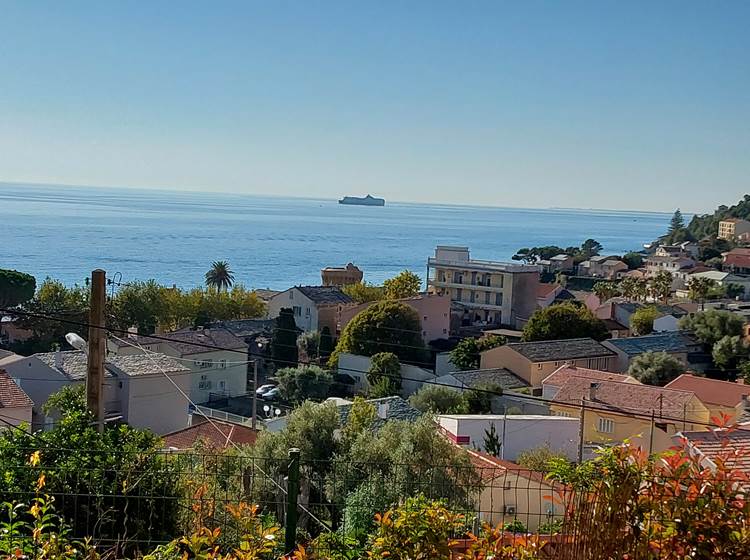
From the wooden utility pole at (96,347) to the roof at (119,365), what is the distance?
10.8 metres

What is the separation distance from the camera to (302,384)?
26578 mm

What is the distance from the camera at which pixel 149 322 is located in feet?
123

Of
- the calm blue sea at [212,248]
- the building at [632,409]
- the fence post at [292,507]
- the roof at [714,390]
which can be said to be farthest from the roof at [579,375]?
the calm blue sea at [212,248]

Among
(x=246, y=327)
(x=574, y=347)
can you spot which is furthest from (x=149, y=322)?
(x=574, y=347)

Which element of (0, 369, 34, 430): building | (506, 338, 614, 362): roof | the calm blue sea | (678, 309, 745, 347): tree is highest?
(0, 369, 34, 430): building

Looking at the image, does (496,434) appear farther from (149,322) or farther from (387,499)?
(149,322)

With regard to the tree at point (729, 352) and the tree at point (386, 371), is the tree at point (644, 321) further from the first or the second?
the tree at point (386, 371)

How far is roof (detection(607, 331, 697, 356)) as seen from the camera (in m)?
30.6

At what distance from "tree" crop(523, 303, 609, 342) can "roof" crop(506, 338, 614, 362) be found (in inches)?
97.0

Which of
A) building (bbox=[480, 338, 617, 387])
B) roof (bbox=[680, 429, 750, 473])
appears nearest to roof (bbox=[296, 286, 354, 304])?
building (bbox=[480, 338, 617, 387])

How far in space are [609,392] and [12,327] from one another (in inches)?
1045

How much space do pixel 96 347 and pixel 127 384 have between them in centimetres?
1132

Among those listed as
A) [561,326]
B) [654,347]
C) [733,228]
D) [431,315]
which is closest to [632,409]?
[654,347]

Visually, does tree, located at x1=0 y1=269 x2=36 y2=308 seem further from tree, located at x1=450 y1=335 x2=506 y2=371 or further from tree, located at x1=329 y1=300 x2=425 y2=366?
tree, located at x1=450 y1=335 x2=506 y2=371
